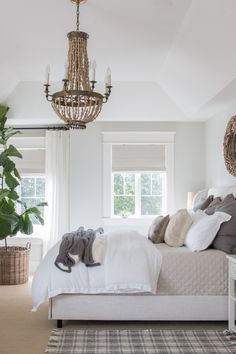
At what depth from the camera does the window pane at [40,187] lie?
7.23 metres

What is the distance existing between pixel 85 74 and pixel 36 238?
13.3 ft

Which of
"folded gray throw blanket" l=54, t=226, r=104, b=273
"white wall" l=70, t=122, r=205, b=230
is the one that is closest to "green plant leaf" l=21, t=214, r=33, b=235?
"white wall" l=70, t=122, r=205, b=230

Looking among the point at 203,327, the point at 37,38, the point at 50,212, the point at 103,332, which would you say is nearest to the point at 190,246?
the point at 203,327

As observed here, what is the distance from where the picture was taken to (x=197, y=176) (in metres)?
6.97

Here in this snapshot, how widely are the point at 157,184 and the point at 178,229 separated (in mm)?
2501

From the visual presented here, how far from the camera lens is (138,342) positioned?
366 cm

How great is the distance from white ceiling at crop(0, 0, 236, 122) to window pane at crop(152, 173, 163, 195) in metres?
0.91

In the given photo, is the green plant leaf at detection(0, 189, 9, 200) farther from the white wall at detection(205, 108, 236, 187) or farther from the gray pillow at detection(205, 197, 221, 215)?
the white wall at detection(205, 108, 236, 187)

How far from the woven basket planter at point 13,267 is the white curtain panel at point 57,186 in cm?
72

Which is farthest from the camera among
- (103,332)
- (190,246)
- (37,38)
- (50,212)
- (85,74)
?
(50,212)

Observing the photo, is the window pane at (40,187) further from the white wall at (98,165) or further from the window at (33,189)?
the white wall at (98,165)

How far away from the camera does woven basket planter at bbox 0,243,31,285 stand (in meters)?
6.05

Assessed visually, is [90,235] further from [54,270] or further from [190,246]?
[190,246]

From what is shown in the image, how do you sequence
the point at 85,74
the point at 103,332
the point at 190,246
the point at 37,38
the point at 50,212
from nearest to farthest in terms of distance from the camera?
the point at 85,74 < the point at 103,332 < the point at 190,246 < the point at 37,38 < the point at 50,212
